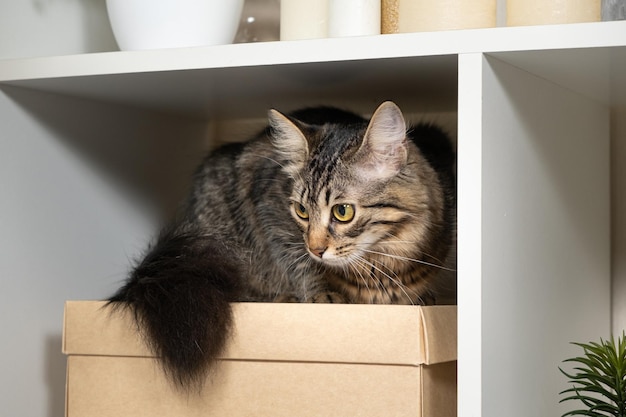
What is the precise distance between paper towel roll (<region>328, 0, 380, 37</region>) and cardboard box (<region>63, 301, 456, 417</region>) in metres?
0.34

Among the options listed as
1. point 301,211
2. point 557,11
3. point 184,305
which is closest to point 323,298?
point 301,211

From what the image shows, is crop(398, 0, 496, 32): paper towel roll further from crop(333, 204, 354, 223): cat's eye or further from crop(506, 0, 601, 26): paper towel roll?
crop(333, 204, 354, 223): cat's eye

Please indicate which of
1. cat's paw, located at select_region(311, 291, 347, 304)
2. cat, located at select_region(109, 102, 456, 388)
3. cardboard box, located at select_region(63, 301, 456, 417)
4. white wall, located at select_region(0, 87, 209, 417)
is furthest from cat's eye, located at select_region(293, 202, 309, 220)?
white wall, located at select_region(0, 87, 209, 417)

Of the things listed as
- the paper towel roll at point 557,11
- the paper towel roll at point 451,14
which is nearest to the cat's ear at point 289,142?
the paper towel roll at point 451,14

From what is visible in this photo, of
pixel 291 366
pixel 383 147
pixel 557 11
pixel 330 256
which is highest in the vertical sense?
pixel 557 11

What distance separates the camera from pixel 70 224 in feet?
4.25

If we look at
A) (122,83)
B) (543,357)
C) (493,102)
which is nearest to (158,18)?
(122,83)

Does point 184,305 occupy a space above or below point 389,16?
below

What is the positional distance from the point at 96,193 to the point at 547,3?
28.8 inches

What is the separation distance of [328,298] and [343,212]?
0.13m

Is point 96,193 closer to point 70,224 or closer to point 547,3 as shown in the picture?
point 70,224

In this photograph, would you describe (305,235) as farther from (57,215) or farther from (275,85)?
(57,215)

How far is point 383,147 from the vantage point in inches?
43.8

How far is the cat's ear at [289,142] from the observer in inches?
45.8
